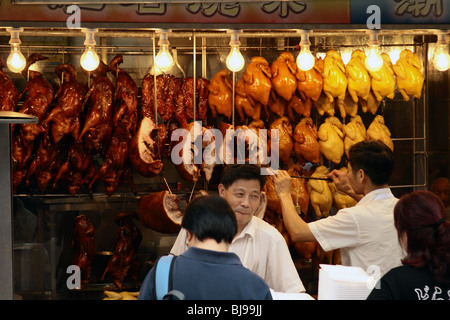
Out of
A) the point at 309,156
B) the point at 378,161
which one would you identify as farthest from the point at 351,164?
the point at 309,156

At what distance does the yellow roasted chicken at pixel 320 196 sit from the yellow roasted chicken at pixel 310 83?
33.0 inches

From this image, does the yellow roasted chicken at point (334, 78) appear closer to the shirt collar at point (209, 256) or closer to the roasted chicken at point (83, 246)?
the roasted chicken at point (83, 246)

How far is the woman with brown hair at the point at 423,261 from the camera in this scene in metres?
3.34

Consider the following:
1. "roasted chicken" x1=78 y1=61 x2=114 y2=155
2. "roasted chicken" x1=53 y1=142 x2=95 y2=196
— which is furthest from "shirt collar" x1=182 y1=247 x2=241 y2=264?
"roasted chicken" x1=53 y1=142 x2=95 y2=196

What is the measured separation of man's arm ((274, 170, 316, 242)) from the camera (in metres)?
5.13

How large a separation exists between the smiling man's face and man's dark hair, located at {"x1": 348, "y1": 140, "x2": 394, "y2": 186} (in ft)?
2.85

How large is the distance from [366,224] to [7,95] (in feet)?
12.2

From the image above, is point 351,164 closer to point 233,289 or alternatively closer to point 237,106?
point 237,106

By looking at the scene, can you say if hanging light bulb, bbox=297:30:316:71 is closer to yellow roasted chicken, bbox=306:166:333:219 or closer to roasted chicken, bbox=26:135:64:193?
yellow roasted chicken, bbox=306:166:333:219

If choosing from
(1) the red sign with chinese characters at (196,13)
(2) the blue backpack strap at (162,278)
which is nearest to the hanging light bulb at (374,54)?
(1) the red sign with chinese characters at (196,13)

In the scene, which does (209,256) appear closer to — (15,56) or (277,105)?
(15,56)

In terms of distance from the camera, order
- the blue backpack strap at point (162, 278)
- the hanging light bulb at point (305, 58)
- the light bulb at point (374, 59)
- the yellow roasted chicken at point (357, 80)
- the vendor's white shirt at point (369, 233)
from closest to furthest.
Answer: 1. the blue backpack strap at point (162, 278)
2. the vendor's white shirt at point (369, 233)
3. the hanging light bulb at point (305, 58)
4. the light bulb at point (374, 59)
5. the yellow roasted chicken at point (357, 80)

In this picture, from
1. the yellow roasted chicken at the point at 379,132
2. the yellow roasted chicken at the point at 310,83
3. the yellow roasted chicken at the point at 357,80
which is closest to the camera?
the yellow roasted chicken at the point at 310,83

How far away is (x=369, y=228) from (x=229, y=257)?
77.2 inches
